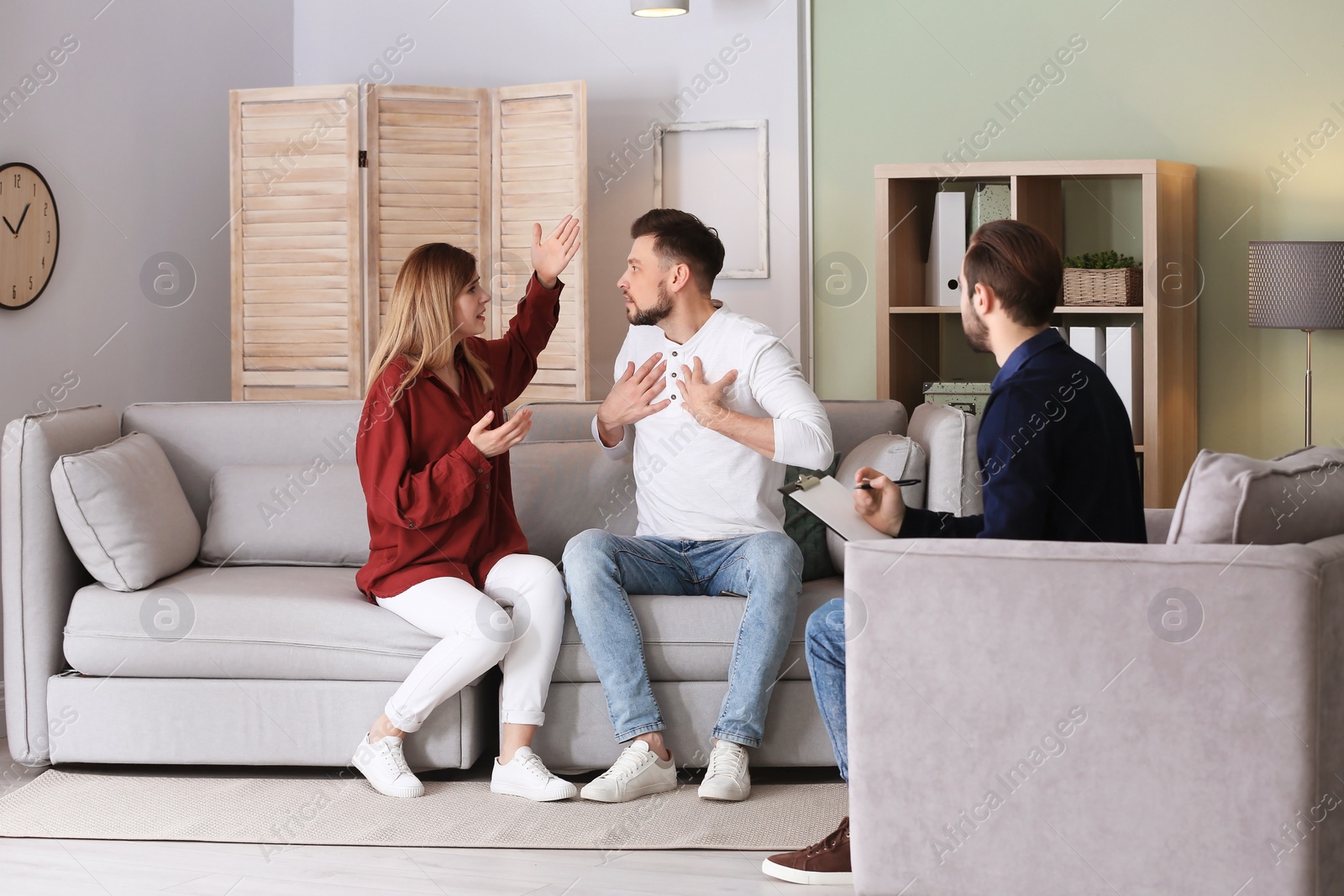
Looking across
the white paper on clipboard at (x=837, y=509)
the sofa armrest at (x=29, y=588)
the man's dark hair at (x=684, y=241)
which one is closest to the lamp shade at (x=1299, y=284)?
the man's dark hair at (x=684, y=241)

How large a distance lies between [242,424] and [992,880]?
7.35ft

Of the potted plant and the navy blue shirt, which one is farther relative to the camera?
the potted plant

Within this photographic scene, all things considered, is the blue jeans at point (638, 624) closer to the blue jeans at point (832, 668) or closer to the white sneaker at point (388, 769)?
the blue jeans at point (832, 668)

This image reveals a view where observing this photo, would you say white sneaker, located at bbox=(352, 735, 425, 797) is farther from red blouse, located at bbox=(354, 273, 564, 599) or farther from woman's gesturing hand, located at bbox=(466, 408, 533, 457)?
woman's gesturing hand, located at bbox=(466, 408, 533, 457)

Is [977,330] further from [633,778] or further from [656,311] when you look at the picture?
[633,778]

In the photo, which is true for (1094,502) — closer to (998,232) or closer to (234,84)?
(998,232)

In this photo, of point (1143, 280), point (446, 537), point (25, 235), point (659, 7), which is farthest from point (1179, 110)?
point (25, 235)

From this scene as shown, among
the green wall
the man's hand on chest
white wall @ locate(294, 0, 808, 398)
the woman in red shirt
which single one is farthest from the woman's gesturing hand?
the green wall

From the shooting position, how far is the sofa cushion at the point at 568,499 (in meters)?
3.03

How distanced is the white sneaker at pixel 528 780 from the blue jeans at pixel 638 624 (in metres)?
0.16

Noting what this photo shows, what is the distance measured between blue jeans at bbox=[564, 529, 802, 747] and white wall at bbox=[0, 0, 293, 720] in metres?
1.79

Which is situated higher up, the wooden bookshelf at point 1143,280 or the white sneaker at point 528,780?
the wooden bookshelf at point 1143,280

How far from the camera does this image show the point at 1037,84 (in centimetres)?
417

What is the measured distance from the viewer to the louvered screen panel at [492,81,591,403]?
4.00 metres
